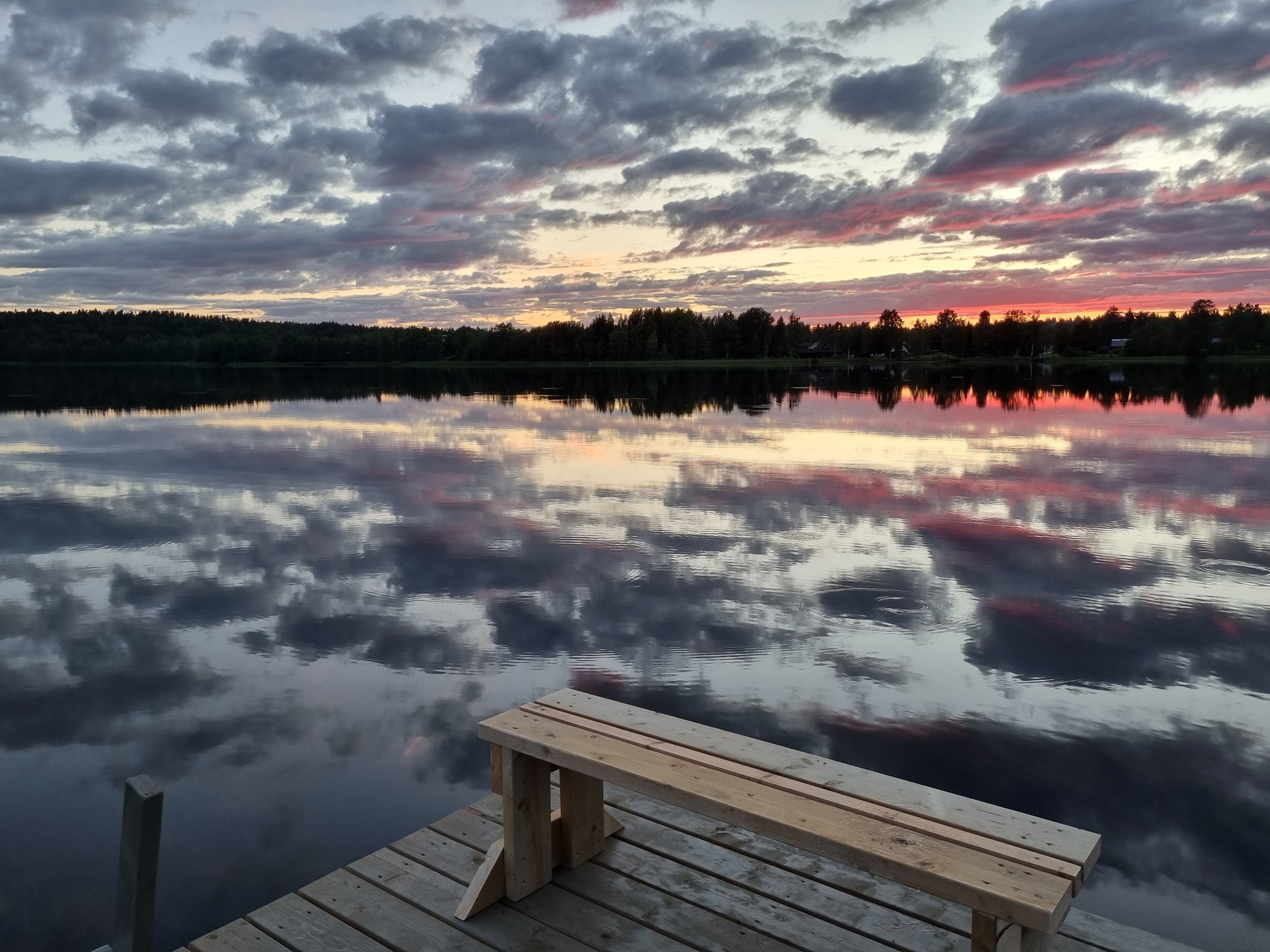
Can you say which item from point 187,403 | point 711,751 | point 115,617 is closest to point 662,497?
point 115,617

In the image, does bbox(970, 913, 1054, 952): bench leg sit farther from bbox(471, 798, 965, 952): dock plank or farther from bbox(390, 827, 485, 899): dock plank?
bbox(390, 827, 485, 899): dock plank

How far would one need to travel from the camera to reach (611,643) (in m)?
8.45

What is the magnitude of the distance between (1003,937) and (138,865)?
2856 mm

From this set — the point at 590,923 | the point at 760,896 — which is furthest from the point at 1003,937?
the point at 590,923

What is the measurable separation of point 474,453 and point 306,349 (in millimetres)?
149634

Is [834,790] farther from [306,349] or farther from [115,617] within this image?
[306,349]

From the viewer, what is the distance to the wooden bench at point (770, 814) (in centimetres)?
305

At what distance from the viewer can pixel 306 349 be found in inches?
6339

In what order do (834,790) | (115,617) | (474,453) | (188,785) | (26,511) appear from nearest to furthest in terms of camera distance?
(834,790) < (188,785) < (115,617) < (26,511) < (474,453)

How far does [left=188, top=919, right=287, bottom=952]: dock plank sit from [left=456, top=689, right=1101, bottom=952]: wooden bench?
0.84 metres

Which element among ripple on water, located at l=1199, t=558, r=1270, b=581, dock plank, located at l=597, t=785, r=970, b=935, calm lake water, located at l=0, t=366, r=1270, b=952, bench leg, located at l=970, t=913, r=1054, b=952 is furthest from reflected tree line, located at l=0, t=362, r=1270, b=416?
bench leg, located at l=970, t=913, r=1054, b=952

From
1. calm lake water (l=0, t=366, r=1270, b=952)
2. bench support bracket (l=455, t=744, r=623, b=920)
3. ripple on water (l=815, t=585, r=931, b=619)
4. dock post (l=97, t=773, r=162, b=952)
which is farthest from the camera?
ripple on water (l=815, t=585, r=931, b=619)

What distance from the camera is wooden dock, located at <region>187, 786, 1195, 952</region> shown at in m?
3.96

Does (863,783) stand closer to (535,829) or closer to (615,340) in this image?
(535,829)
